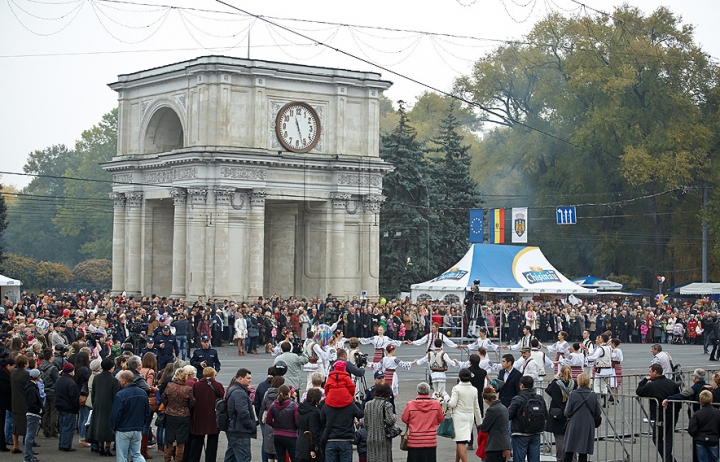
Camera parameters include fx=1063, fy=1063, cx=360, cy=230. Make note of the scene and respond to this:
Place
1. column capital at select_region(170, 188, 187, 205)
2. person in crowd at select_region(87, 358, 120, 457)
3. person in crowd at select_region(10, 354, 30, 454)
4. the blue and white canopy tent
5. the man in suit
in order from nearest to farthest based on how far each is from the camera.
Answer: person in crowd at select_region(87, 358, 120, 457), person in crowd at select_region(10, 354, 30, 454), the man in suit, the blue and white canopy tent, column capital at select_region(170, 188, 187, 205)

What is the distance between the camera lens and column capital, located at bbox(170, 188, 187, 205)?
2090 inches

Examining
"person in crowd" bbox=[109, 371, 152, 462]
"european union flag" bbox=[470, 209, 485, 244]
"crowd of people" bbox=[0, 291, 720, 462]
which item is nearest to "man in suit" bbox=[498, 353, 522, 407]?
"crowd of people" bbox=[0, 291, 720, 462]

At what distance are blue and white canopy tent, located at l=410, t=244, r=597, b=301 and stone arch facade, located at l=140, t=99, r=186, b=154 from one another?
15.6 m

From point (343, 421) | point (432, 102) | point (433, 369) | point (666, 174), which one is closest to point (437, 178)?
point (666, 174)

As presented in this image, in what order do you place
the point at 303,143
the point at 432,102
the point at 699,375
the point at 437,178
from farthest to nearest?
the point at 432,102 < the point at 437,178 < the point at 303,143 < the point at 699,375

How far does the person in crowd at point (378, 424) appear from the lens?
14828mm

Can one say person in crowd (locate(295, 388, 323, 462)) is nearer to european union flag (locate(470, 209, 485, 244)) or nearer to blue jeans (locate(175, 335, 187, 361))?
blue jeans (locate(175, 335, 187, 361))

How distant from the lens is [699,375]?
60.5 ft

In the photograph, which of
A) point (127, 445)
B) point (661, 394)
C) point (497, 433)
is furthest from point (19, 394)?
point (661, 394)

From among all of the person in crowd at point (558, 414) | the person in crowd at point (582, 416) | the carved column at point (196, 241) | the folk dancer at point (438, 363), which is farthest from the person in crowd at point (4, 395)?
the carved column at point (196, 241)

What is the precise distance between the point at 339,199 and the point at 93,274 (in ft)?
143

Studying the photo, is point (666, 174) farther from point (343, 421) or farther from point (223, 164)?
point (343, 421)

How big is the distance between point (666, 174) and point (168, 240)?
3128 centimetres

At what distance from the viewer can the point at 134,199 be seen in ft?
186
